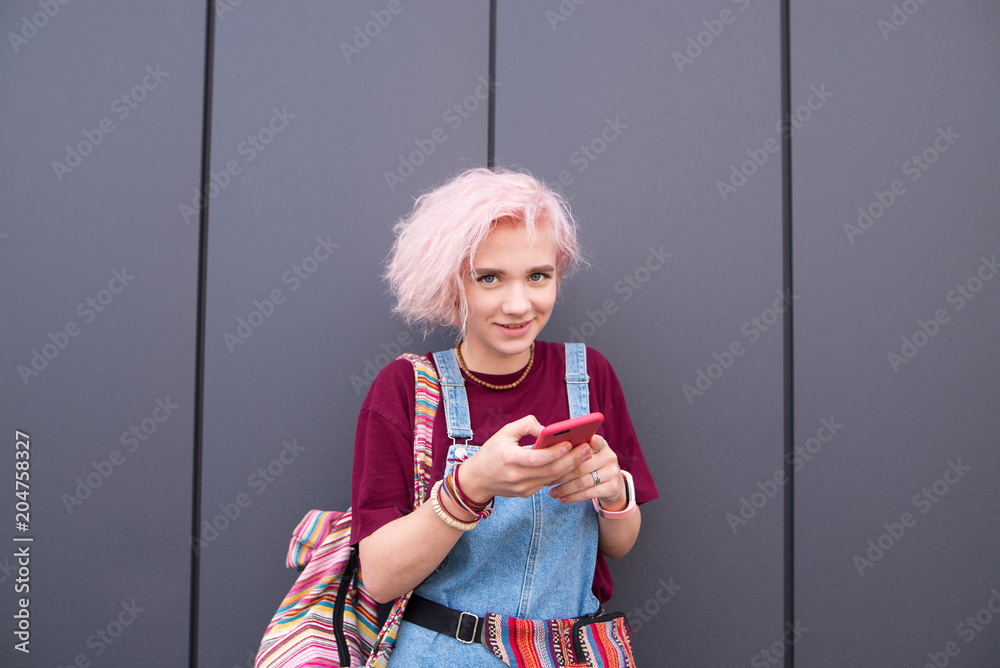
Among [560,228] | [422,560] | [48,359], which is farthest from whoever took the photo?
[48,359]

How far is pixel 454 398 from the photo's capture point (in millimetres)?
1210

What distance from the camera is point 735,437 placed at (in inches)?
61.0

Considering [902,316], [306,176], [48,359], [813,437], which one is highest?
[902,316]

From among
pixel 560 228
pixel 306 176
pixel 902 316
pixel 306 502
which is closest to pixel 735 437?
pixel 902 316

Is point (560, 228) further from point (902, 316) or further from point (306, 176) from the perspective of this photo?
point (902, 316)

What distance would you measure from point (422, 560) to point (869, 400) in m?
1.21

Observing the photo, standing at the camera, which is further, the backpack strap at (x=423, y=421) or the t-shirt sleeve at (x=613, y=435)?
A: the t-shirt sleeve at (x=613, y=435)

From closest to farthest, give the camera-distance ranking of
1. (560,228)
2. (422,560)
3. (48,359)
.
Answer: (422,560) < (560,228) < (48,359)

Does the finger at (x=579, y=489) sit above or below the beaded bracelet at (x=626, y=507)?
below

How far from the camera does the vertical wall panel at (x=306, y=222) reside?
1.54 m
